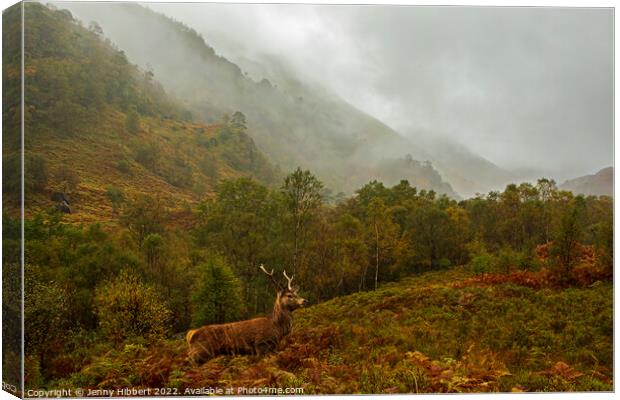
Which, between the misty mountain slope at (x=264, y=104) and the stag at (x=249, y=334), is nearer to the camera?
the stag at (x=249, y=334)

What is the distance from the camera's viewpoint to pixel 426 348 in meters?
13.7

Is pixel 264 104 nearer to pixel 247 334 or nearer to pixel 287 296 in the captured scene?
pixel 287 296

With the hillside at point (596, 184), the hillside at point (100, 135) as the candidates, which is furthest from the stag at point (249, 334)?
the hillside at point (596, 184)

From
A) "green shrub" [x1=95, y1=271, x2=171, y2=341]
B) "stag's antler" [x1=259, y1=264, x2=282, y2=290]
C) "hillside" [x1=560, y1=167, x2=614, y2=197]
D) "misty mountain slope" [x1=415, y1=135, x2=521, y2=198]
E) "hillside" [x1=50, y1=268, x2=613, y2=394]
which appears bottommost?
"hillside" [x1=50, y1=268, x2=613, y2=394]

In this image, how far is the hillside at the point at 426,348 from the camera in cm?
1320

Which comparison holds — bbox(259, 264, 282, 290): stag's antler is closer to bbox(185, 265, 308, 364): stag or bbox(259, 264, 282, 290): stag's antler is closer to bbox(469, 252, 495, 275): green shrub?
bbox(185, 265, 308, 364): stag

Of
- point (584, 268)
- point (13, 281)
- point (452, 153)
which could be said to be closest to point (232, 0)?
point (452, 153)

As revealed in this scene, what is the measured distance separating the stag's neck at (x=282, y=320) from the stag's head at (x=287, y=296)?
11 cm

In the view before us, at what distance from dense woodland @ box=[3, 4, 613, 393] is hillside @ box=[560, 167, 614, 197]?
26 centimetres

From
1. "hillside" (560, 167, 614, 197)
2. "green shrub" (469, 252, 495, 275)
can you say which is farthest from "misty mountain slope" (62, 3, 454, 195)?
"hillside" (560, 167, 614, 197)

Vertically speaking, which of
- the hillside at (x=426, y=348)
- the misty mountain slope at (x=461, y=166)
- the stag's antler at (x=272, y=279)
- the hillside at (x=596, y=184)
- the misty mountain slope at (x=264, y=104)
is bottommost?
Result: the hillside at (x=426, y=348)

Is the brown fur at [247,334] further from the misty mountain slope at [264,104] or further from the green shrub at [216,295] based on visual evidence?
the misty mountain slope at [264,104]

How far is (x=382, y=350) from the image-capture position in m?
13.6

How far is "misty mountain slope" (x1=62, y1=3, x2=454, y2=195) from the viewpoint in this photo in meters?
13.9
